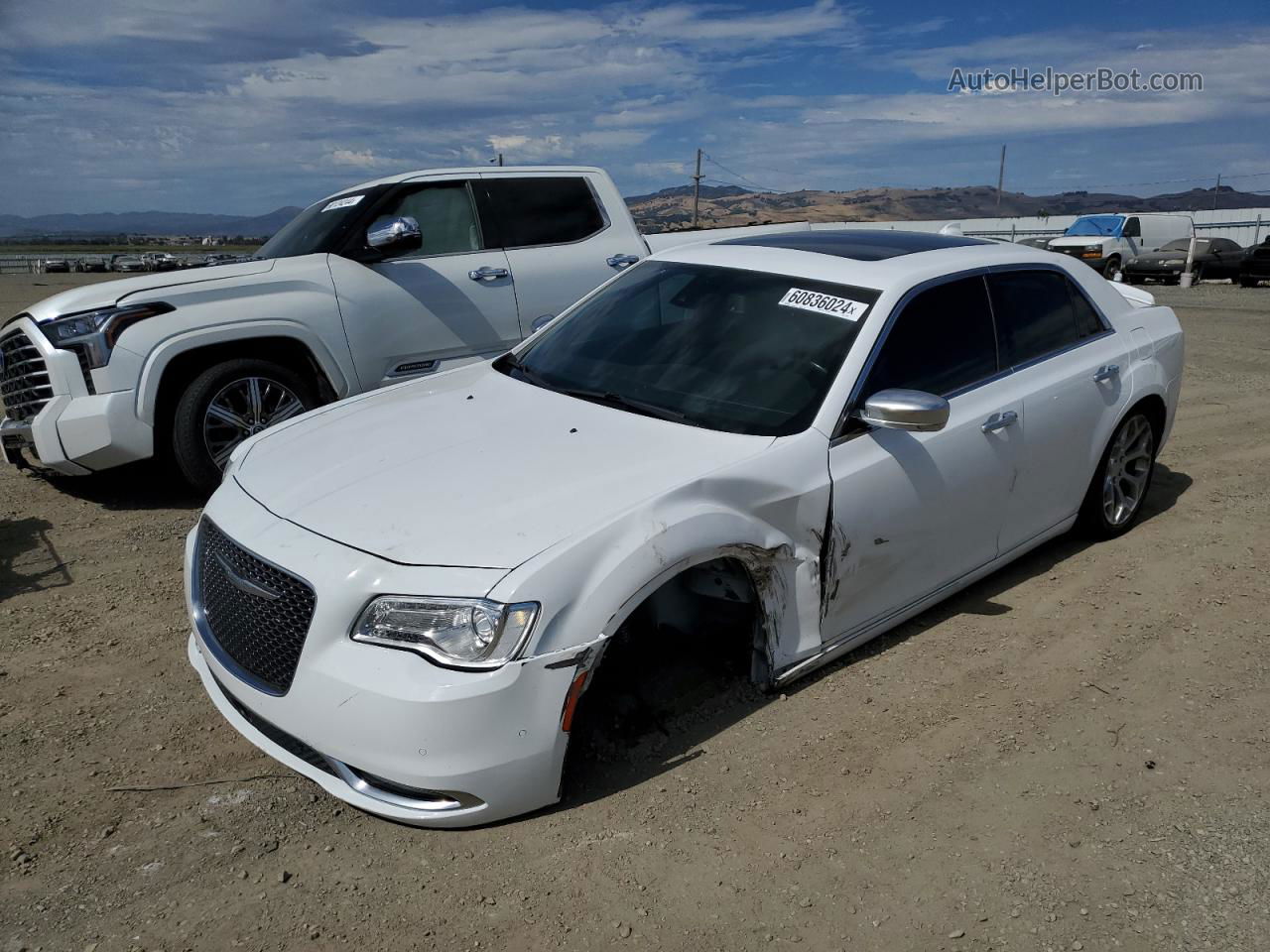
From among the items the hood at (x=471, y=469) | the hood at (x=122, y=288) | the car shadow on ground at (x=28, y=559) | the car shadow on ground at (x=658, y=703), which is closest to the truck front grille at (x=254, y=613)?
the hood at (x=471, y=469)

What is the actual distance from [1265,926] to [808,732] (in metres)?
1.39

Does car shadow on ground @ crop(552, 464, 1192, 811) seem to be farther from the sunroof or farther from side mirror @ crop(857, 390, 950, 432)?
the sunroof

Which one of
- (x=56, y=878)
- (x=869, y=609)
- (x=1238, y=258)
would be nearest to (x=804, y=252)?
(x=869, y=609)

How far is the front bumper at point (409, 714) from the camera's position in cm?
262

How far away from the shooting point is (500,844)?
282cm

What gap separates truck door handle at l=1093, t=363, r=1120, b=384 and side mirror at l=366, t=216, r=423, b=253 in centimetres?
391

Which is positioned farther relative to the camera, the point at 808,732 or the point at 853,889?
the point at 808,732

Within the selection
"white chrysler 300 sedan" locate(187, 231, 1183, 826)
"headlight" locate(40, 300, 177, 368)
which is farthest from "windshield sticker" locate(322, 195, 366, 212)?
"white chrysler 300 sedan" locate(187, 231, 1183, 826)

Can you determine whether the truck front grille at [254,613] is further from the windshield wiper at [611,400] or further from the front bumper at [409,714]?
the windshield wiper at [611,400]

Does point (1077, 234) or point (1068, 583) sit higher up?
point (1068, 583)

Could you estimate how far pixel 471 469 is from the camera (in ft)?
10.5

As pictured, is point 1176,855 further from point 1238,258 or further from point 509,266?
point 1238,258

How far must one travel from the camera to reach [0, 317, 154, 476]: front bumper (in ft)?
17.8

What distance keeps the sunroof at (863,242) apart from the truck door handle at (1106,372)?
0.84m
